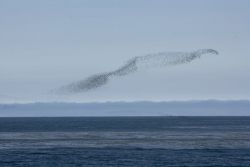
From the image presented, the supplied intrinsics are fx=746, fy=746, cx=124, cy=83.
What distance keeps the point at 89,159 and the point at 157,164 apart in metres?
10.4

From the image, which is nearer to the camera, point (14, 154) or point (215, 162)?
point (215, 162)

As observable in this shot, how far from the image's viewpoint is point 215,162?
88.2m

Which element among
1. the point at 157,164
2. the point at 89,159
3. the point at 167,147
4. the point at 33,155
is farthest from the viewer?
the point at 167,147

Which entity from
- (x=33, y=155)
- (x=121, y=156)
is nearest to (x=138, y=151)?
(x=121, y=156)

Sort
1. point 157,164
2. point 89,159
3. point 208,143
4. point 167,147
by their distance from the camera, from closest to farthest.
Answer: point 157,164
point 89,159
point 167,147
point 208,143

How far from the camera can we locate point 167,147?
11388cm

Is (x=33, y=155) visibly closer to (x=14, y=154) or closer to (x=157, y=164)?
(x=14, y=154)

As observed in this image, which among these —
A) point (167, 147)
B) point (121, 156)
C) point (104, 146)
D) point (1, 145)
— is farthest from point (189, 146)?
point (1, 145)

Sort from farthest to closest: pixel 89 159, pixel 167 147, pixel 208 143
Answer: pixel 208 143, pixel 167 147, pixel 89 159

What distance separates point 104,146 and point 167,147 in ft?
33.8

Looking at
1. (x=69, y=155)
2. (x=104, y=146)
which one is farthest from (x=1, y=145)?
(x=69, y=155)

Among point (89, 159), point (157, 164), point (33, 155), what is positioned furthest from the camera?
point (33, 155)

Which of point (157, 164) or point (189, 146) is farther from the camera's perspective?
point (189, 146)

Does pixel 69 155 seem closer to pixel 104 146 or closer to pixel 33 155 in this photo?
pixel 33 155
